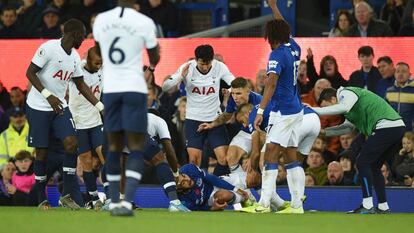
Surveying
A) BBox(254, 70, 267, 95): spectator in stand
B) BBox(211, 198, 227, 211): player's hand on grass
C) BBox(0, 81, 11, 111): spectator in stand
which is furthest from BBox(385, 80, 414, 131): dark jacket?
BBox(0, 81, 11, 111): spectator in stand

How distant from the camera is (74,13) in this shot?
22.9 m

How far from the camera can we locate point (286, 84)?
15141 millimetres

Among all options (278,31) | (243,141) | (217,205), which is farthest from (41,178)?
(278,31)

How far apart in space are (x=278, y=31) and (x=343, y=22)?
5.86m

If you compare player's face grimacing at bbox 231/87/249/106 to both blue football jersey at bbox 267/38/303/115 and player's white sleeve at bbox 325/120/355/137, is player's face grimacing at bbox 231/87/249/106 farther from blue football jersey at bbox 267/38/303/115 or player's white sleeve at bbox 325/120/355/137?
blue football jersey at bbox 267/38/303/115

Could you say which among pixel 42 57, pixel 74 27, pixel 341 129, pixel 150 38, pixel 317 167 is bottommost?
pixel 317 167

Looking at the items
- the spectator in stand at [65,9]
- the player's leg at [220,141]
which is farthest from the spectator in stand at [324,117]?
the spectator in stand at [65,9]

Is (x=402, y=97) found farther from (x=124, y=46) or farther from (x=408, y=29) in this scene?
(x=124, y=46)

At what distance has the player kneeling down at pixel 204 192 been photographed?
648 inches

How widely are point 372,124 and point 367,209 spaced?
3.71ft

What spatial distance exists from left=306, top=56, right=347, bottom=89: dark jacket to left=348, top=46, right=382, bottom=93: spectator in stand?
24 cm

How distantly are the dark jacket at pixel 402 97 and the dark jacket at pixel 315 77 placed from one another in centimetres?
106

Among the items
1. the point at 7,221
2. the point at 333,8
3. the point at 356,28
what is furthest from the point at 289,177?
the point at 333,8

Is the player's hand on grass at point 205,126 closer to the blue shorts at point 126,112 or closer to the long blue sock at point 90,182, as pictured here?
the long blue sock at point 90,182
